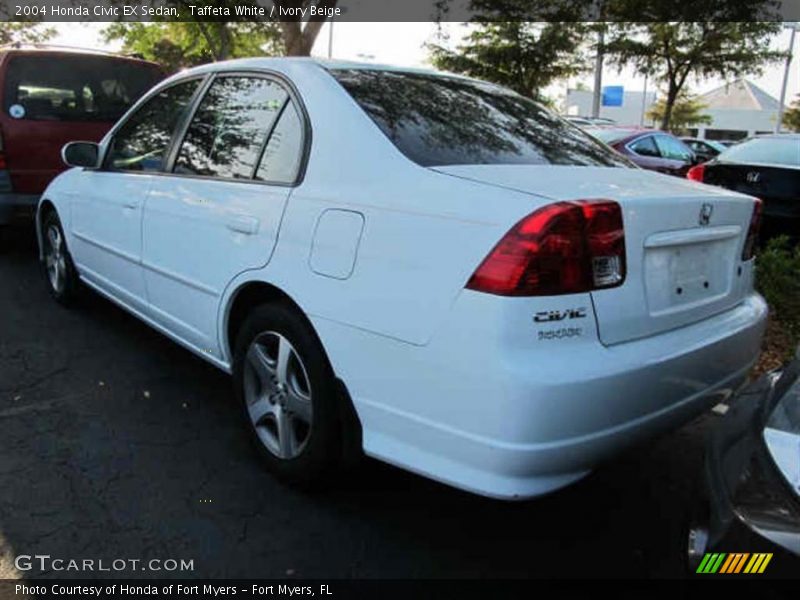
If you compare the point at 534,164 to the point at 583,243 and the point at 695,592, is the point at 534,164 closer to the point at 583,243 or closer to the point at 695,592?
the point at 583,243

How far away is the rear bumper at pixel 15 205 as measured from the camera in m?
6.28

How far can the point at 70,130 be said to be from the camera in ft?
21.5

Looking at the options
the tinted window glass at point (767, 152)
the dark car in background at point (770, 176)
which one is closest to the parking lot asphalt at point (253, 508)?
the dark car in background at point (770, 176)

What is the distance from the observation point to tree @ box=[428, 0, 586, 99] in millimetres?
22641

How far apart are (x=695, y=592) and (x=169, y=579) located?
1598 millimetres

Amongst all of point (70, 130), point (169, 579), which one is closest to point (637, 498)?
point (169, 579)

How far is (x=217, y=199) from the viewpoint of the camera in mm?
3227

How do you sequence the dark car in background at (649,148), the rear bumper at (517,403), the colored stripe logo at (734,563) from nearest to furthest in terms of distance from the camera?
the colored stripe logo at (734,563)
the rear bumper at (517,403)
the dark car in background at (649,148)

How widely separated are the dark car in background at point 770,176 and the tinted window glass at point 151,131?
16.5 ft

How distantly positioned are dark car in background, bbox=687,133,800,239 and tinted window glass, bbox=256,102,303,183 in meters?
5.06

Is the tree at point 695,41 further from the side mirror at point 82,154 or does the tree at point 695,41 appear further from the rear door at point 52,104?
the side mirror at point 82,154

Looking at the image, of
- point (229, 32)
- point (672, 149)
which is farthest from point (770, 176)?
point (229, 32)

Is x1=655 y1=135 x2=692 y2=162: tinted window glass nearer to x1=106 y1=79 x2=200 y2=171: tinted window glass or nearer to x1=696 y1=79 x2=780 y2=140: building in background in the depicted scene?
x1=106 y1=79 x2=200 y2=171: tinted window glass
